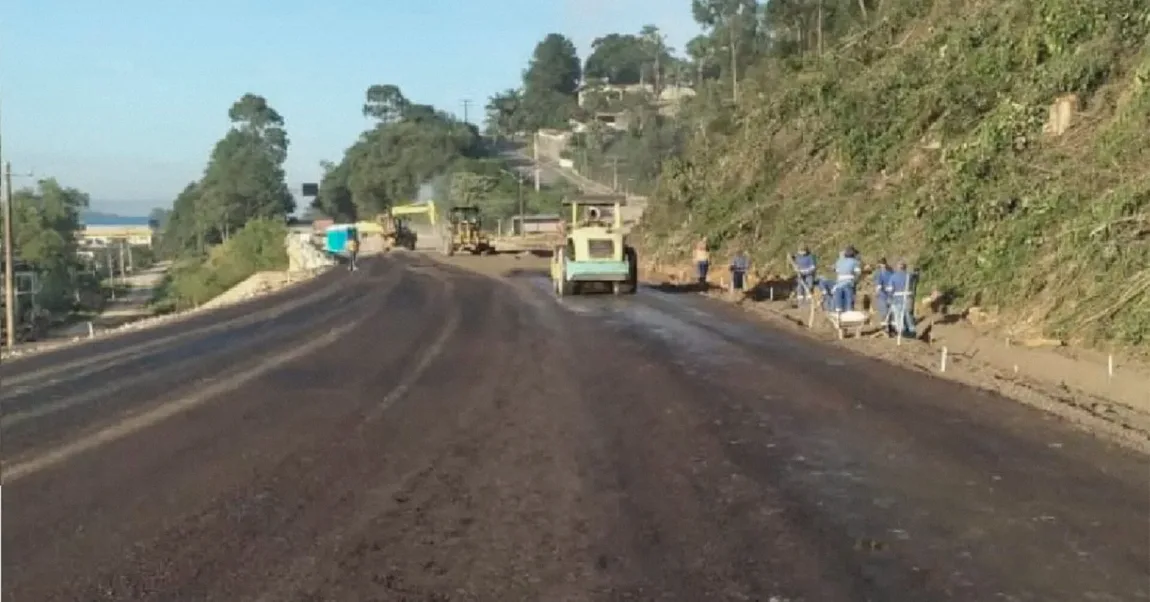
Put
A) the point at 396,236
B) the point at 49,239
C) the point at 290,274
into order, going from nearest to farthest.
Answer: the point at 290,274 < the point at 396,236 < the point at 49,239

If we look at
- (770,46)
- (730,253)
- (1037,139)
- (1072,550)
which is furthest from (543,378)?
(770,46)

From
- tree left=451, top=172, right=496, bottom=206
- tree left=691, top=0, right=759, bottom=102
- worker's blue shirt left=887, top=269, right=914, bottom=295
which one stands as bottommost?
worker's blue shirt left=887, top=269, right=914, bottom=295

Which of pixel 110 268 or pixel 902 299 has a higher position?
pixel 902 299

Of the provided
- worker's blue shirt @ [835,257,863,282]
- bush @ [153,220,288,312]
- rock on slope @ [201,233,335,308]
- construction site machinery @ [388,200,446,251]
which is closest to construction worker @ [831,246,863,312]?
worker's blue shirt @ [835,257,863,282]

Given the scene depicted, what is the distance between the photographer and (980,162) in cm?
2377

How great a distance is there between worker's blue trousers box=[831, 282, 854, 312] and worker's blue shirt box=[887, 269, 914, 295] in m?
2.07

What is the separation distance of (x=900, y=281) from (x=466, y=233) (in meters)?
41.7

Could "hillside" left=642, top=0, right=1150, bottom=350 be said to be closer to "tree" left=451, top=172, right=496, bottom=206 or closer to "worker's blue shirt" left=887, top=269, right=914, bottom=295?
"worker's blue shirt" left=887, top=269, right=914, bottom=295

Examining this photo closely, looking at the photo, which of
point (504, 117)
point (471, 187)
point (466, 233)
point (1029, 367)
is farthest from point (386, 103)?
point (1029, 367)

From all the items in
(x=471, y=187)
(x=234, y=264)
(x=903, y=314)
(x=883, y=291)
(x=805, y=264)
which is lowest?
(x=234, y=264)

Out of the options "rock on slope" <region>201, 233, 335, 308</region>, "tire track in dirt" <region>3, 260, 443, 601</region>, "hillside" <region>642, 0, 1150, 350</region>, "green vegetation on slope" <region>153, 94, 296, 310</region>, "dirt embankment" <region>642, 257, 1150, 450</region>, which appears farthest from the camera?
"green vegetation on slope" <region>153, 94, 296, 310</region>

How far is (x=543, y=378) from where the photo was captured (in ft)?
51.4

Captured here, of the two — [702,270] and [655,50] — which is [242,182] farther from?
[702,270]

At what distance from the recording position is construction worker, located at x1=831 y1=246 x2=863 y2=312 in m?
22.3
